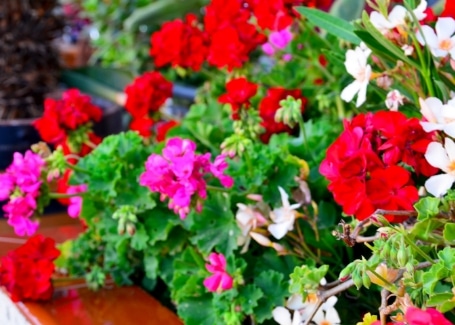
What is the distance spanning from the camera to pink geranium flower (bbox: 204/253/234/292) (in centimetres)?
94

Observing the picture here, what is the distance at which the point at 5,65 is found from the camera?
74.1 inches

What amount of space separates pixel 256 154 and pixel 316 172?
98 mm

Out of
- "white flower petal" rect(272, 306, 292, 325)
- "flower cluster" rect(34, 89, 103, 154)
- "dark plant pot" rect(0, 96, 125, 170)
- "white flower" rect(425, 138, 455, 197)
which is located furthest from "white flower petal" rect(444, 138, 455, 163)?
"dark plant pot" rect(0, 96, 125, 170)

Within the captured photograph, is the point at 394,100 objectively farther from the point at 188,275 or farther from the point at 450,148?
the point at 188,275

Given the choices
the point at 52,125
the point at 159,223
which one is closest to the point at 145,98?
the point at 52,125

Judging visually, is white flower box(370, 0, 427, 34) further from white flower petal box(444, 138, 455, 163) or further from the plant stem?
the plant stem

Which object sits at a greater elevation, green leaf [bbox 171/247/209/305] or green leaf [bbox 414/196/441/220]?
green leaf [bbox 414/196/441/220]

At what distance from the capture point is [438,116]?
2.46ft

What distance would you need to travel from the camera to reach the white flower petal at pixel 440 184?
736mm

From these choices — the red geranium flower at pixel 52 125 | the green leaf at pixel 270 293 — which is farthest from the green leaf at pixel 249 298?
the red geranium flower at pixel 52 125

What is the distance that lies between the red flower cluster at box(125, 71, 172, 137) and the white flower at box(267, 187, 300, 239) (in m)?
0.40

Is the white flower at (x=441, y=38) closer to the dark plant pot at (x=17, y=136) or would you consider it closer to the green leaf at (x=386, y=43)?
the green leaf at (x=386, y=43)

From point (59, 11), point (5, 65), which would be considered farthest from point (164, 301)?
point (59, 11)

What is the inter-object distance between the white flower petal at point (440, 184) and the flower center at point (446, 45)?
162 millimetres
